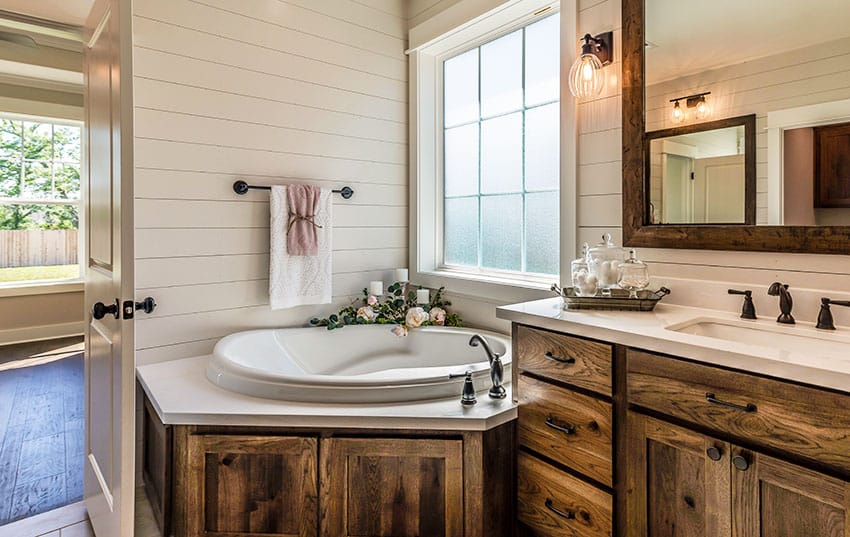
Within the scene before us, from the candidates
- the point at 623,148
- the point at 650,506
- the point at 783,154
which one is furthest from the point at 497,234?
the point at 650,506

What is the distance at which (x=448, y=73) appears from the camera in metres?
3.04

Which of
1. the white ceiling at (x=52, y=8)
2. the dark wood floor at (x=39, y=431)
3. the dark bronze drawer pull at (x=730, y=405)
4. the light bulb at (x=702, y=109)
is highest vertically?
the white ceiling at (x=52, y=8)

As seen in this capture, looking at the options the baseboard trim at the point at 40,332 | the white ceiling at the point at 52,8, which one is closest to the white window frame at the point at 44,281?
the baseboard trim at the point at 40,332

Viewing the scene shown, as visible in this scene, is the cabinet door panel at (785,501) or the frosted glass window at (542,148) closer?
the cabinet door panel at (785,501)

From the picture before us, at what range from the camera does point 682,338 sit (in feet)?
4.09

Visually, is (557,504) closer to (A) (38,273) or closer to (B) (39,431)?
(B) (39,431)

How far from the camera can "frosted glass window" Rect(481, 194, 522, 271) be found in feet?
8.55

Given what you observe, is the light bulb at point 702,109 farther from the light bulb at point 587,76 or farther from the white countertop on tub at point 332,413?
the white countertop on tub at point 332,413

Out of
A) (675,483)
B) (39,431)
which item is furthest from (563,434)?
(39,431)

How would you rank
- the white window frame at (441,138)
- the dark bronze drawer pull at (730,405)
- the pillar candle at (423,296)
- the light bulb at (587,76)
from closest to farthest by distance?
the dark bronze drawer pull at (730,405), the light bulb at (587,76), the white window frame at (441,138), the pillar candle at (423,296)

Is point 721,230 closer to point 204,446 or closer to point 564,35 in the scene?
point 564,35

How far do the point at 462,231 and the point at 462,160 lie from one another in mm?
430

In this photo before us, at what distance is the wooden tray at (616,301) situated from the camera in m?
1.63

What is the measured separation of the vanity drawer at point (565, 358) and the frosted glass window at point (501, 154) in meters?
1.19
